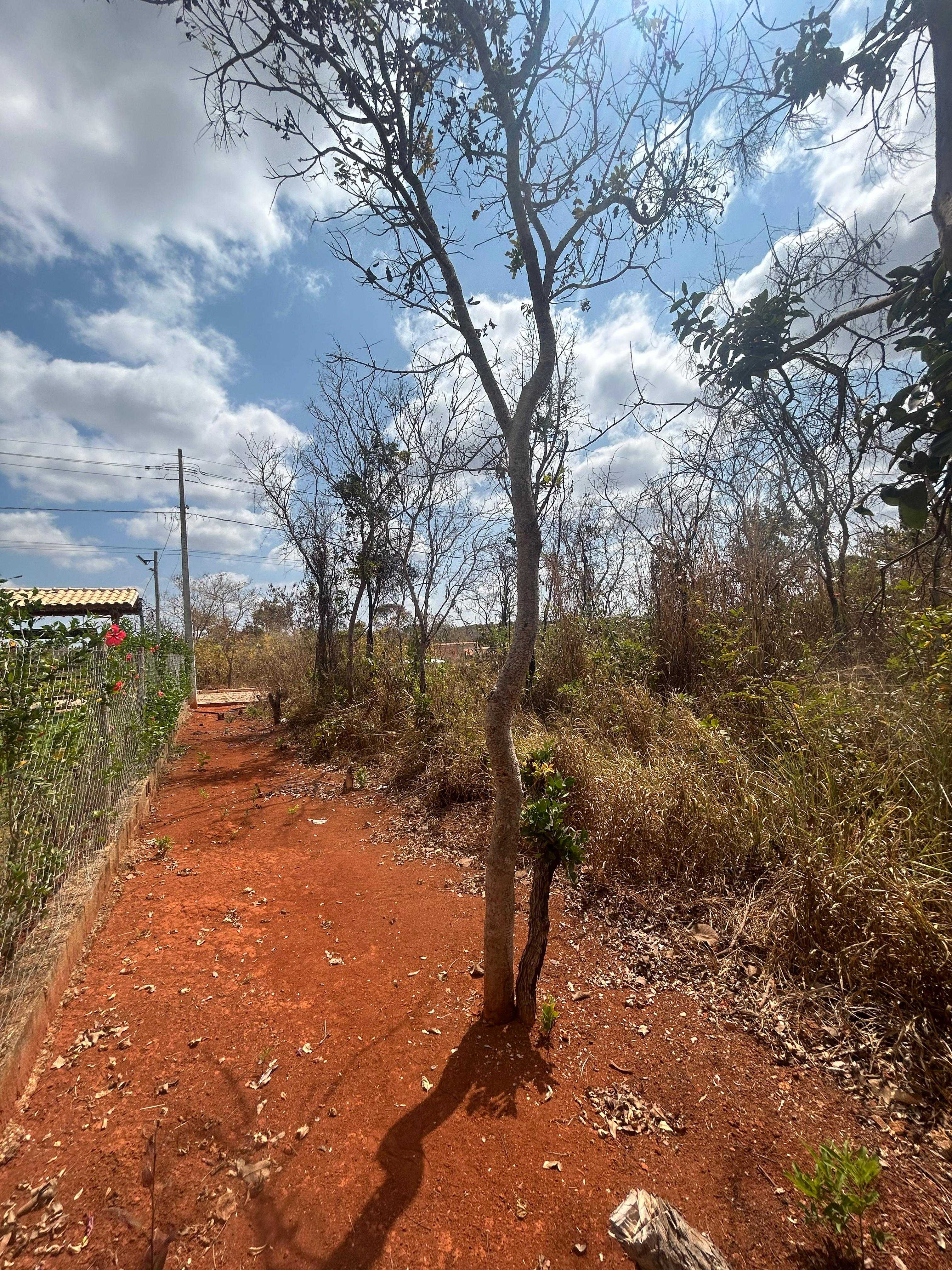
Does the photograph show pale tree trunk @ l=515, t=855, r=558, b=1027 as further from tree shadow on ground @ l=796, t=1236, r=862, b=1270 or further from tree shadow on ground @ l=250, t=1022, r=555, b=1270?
tree shadow on ground @ l=796, t=1236, r=862, b=1270

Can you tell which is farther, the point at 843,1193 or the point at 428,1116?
the point at 428,1116

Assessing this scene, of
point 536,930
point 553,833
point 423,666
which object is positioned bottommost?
point 536,930

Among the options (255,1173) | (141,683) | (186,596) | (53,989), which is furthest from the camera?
(186,596)

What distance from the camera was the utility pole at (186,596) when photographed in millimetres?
14594

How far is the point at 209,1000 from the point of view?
2701mm

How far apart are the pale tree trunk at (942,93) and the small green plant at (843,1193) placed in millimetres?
3108

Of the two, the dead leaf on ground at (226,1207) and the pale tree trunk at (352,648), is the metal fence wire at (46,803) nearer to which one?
the dead leaf on ground at (226,1207)

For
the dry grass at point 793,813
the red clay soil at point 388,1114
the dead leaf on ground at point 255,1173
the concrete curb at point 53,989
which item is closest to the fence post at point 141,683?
the concrete curb at point 53,989

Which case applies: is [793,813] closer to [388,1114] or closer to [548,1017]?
[548,1017]

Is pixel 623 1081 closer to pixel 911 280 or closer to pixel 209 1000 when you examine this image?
pixel 209 1000

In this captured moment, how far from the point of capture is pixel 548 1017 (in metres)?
2.30

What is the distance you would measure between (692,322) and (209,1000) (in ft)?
14.6

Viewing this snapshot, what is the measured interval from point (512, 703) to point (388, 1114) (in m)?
1.69

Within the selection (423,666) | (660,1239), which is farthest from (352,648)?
(660,1239)
